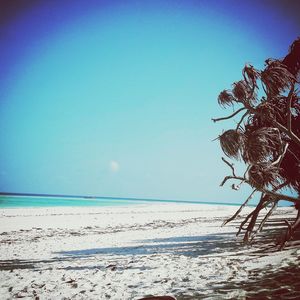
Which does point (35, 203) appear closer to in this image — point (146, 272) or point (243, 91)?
point (146, 272)

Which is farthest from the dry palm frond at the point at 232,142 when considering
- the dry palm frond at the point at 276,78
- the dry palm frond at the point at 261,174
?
the dry palm frond at the point at 276,78

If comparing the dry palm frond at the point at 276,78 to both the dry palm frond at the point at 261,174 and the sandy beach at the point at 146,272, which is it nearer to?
the dry palm frond at the point at 261,174

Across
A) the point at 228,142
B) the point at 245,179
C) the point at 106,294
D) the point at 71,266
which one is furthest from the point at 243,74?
the point at 71,266

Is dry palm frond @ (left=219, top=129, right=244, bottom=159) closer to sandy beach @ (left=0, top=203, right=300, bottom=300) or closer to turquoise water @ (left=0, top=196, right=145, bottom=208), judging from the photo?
sandy beach @ (left=0, top=203, right=300, bottom=300)

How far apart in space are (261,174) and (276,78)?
126cm

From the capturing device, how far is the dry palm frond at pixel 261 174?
10.8 feet

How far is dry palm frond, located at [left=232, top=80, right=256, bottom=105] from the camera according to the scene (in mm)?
3521

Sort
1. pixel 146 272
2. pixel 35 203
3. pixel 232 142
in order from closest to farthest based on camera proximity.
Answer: pixel 232 142, pixel 146 272, pixel 35 203

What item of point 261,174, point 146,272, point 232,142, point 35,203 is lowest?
point 35,203

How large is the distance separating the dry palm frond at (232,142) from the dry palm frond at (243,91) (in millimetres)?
564

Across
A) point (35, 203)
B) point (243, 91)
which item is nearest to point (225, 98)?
point (243, 91)

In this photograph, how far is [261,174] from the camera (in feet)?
11.3

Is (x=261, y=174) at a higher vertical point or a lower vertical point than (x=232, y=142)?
lower

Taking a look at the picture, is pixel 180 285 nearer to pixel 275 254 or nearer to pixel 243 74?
pixel 275 254
